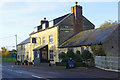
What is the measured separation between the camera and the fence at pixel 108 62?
20316mm

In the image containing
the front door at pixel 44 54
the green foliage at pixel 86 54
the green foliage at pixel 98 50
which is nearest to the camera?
the green foliage at pixel 98 50

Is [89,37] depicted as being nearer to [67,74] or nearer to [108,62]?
[108,62]

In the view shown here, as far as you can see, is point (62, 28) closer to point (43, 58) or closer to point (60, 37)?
point (60, 37)

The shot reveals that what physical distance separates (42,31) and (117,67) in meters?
25.6

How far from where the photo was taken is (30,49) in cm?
5034

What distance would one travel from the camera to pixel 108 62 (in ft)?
70.8

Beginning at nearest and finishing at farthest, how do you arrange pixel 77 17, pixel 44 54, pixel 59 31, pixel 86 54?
pixel 86 54 → pixel 59 31 → pixel 77 17 → pixel 44 54

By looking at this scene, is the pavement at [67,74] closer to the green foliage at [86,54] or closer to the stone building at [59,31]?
the green foliage at [86,54]

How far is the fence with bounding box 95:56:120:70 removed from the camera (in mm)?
20316

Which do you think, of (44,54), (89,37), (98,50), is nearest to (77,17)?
(89,37)

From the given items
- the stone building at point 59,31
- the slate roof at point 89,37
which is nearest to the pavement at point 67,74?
the slate roof at point 89,37

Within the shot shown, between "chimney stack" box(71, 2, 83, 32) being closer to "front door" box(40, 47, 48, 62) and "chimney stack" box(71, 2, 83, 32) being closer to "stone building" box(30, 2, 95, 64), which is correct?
"stone building" box(30, 2, 95, 64)

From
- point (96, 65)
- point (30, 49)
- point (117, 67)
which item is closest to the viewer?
point (117, 67)

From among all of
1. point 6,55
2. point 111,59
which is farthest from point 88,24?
point 6,55
